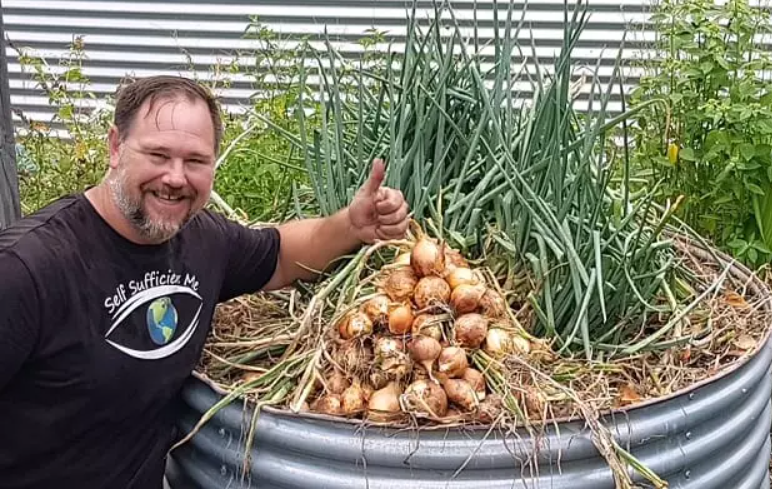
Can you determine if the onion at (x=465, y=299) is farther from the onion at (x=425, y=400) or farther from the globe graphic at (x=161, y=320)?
the globe graphic at (x=161, y=320)

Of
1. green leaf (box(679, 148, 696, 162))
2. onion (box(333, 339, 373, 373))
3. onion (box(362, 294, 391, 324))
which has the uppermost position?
green leaf (box(679, 148, 696, 162))

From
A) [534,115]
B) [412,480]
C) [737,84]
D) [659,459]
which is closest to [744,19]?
[737,84]

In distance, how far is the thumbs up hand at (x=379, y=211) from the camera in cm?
190

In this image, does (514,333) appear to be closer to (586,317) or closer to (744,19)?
(586,317)

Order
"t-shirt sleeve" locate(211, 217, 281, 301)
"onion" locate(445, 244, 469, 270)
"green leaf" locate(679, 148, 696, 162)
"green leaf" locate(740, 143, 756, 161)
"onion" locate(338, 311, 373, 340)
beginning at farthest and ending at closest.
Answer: "green leaf" locate(679, 148, 696, 162) < "green leaf" locate(740, 143, 756, 161) < "t-shirt sleeve" locate(211, 217, 281, 301) < "onion" locate(445, 244, 469, 270) < "onion" locate(338, 311, 373, 340)

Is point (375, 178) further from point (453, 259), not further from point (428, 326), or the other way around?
point (428, 326)

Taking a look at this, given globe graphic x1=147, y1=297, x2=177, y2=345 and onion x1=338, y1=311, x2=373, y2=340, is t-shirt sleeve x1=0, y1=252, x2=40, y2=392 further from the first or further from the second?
onion x1=338, y1=311, x2=373, y2=340

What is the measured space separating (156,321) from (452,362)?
0.59 meters

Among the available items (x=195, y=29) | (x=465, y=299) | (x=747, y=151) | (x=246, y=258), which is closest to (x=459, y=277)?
(x=465, y=299)

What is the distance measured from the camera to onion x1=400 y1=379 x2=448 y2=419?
1591mm

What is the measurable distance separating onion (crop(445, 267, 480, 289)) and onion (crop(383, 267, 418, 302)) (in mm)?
59

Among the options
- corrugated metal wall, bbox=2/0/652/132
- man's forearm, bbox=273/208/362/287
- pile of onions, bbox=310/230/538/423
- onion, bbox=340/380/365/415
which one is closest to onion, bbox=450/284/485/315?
pile of onions, bbox=310/230/538/423

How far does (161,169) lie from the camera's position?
72.8 inches

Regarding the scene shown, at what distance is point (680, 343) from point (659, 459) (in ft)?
0.87
